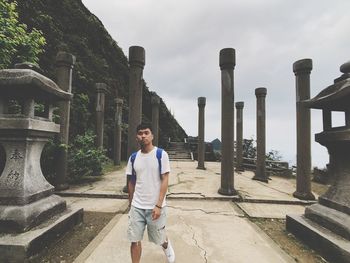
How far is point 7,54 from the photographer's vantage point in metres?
4.25

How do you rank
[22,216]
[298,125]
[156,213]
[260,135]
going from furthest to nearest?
[260,135] → [298,125] → [22,216] → [156,213]

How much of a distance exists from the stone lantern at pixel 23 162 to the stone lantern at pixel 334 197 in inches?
139

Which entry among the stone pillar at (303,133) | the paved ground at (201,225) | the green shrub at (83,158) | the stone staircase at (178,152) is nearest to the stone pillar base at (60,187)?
the paved ground at (201,225)

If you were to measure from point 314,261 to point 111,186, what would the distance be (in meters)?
5.49

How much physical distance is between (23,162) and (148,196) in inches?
79.1

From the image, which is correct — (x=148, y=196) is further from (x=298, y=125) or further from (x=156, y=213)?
(x=298, y=125)

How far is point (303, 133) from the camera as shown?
5859mm

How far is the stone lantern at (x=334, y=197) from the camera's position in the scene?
9.09 ft

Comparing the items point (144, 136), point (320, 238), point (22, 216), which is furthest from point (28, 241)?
point (320, 238)

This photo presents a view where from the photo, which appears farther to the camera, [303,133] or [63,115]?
[63,115]

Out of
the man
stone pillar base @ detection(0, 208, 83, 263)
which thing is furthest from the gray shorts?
stone pillar base @ detection(0, 208, 83, 263)

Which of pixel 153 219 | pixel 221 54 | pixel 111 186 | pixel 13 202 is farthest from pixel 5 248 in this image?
pixel 221 54

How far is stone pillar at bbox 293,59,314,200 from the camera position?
5.79 m

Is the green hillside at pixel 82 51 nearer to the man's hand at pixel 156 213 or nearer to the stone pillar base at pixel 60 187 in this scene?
the stone pillar base at pixel 60 187
